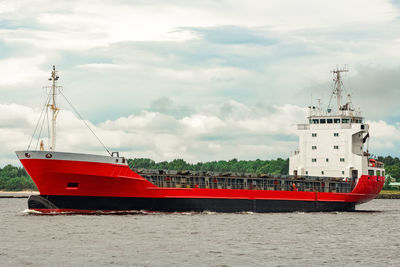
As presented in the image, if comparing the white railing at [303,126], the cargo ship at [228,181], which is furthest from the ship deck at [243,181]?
the white railing at [303,126]

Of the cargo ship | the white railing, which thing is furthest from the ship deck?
the white railing

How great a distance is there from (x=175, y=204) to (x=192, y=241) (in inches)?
567

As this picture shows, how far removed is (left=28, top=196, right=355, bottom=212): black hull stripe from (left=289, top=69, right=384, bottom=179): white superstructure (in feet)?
14.4

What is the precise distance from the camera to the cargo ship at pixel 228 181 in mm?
42594

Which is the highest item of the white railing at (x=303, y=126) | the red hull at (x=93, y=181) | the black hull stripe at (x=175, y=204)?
the white railing at (x=303, y=126)

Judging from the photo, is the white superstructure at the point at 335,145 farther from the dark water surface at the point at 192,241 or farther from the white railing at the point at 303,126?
the dark water surface at the point at 192,241

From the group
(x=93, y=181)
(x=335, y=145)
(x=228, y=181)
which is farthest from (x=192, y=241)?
(x=335, y=145)

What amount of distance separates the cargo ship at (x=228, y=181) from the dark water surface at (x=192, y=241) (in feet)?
4.49

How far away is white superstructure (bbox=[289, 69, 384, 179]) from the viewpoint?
59.9 meters

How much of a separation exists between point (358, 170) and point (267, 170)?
13784 cm

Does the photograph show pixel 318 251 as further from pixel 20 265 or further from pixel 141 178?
pixel 141 178

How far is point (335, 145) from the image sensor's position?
60375mm

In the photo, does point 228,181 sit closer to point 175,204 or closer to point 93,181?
point 175,204

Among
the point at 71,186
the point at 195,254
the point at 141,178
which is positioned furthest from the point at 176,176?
the point at 195,254
